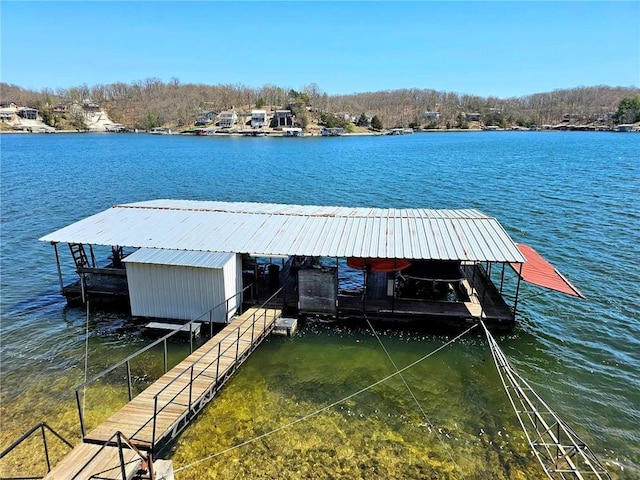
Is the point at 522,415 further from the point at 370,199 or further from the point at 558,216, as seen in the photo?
the point at 370,199

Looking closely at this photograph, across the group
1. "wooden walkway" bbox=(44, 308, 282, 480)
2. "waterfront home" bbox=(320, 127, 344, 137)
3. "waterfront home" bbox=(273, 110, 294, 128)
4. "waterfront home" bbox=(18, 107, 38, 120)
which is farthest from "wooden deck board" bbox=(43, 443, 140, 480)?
"waterfront home" bbox=(18, 107, 38, 120)

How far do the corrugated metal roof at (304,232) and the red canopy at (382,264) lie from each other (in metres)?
0.82

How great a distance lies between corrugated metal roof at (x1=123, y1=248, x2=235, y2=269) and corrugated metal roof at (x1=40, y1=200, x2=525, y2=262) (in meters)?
0.35

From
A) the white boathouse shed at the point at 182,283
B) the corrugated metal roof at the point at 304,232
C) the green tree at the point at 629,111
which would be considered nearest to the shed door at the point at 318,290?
the corrugated metal roof at the point at 304,232

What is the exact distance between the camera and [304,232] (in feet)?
64.5

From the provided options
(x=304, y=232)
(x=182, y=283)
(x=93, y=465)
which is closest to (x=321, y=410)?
(x=93, y=465)

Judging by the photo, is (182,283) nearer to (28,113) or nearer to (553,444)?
(553,444)

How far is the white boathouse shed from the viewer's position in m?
17.7

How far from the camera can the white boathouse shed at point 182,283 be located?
58.2 feet

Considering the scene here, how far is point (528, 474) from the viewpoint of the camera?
1109 centimetres

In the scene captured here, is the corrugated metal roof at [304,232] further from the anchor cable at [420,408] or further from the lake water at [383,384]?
the lake water at [383,384]

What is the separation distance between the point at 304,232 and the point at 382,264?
13.1 feet

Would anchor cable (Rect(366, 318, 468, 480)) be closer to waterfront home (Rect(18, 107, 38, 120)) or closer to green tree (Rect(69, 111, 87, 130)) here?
green tree (Rect(69, 111, 87, 130))

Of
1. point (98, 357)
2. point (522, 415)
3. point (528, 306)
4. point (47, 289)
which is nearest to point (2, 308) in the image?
point (47, 289)
